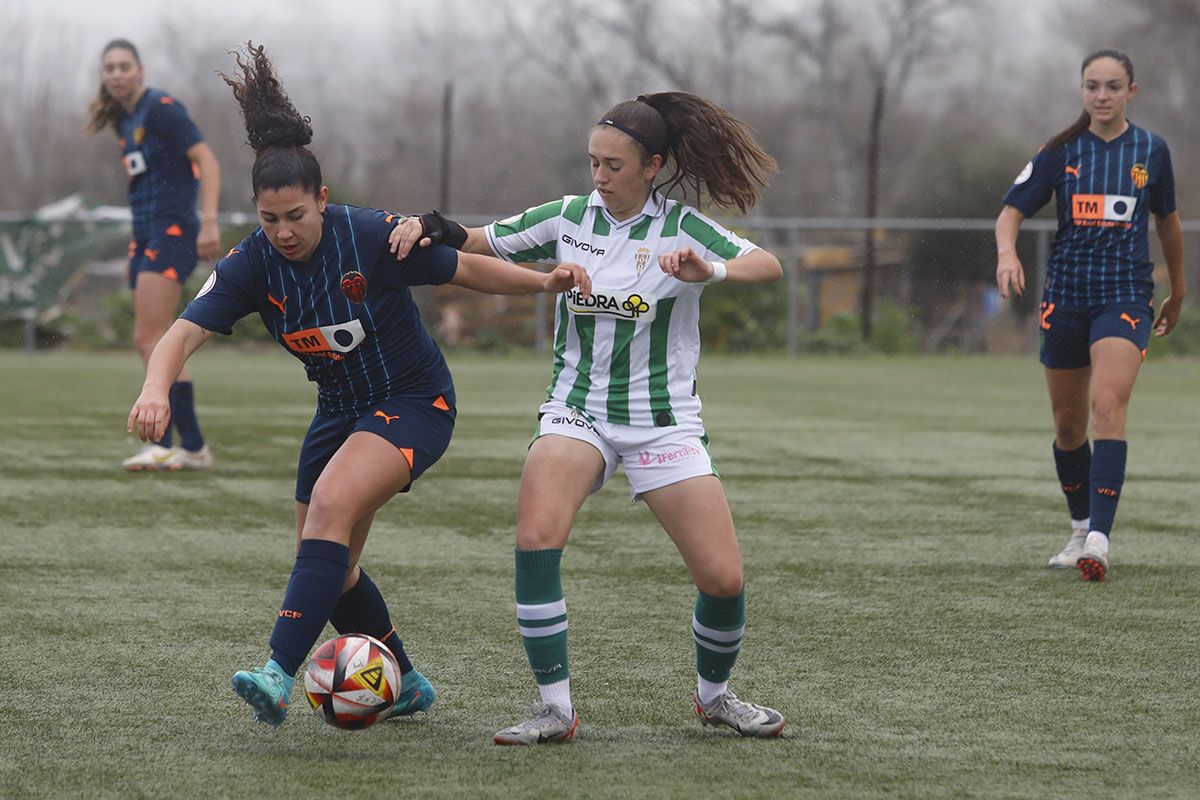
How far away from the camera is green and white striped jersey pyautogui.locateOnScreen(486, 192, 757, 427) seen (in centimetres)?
412

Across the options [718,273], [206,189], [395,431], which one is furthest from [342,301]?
[206,189]

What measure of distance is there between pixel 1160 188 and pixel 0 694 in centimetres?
477

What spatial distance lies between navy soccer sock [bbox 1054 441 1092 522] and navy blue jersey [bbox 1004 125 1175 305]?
2.31ft

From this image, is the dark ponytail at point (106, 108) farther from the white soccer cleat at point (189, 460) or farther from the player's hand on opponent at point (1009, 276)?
the player's hand on opponent at point (1009, 276)

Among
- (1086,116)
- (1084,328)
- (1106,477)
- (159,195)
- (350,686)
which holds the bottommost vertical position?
(350,686)

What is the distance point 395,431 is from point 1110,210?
3607mm

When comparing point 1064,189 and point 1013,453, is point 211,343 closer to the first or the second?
point 1013,453

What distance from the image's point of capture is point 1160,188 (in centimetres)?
651

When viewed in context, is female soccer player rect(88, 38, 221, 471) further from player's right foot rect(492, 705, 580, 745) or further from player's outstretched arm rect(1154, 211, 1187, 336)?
player's right foot rect(492, 705, 580, 745)

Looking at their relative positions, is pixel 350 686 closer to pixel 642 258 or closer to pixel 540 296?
pixel 642 258

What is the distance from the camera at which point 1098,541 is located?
20.3 ft

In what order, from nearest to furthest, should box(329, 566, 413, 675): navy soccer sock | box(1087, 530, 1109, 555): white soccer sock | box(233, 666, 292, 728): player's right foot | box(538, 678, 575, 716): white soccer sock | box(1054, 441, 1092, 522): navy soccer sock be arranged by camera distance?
box(233, 666, 292, 728): player's right foot
box(538, 678, 575, 716): white soccer sock
box(329, 566, 413, 675): navy soccer sock
box(1087, 530, 1109, 555): white soccer sock
box(1054, 441, 1092, 522): navy soccer sock

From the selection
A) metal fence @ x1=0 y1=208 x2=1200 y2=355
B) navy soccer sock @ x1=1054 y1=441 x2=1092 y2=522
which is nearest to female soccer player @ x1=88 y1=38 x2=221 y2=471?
navy soccer sock @ x1=1054 y1=441 x2=1092 y2=522

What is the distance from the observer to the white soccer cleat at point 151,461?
30.5 feet
